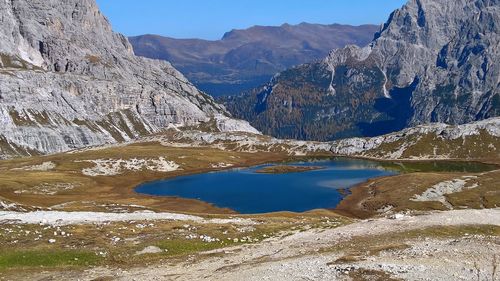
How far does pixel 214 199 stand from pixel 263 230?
78.4 meters

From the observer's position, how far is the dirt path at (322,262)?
34625mm

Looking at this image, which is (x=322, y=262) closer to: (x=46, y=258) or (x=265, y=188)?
(x=46, y=258)

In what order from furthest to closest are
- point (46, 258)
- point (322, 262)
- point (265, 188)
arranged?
point (265, 188) → point (46, 258) → point (322, 262)

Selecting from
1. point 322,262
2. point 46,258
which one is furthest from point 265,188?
point 322,262

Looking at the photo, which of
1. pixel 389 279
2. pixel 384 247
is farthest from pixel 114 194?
pixel 389 279

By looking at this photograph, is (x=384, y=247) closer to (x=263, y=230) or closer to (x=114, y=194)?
(x=263, y=230)

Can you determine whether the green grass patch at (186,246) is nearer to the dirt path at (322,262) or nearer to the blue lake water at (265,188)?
the dirt path at (322,262)

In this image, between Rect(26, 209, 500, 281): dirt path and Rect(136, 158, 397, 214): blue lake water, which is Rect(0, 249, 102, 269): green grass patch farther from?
Rect(136, 158, 397, 214): blue lake water

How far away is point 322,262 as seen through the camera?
3891 cm

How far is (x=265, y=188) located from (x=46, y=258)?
114 meters

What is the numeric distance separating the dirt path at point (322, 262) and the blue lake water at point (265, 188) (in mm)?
67769

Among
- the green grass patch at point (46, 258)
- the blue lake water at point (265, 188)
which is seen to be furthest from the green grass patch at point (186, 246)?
the blue lake water at point (265, 188)

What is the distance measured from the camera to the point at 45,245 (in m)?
50.9

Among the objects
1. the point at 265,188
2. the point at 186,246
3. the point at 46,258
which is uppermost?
the point at 46,258
